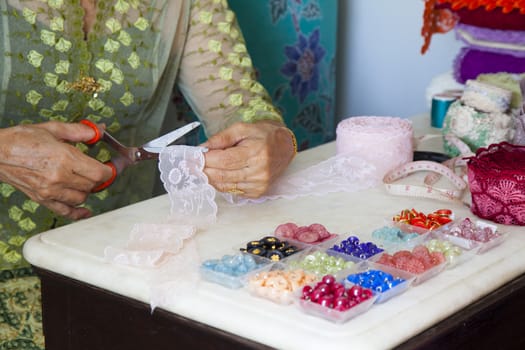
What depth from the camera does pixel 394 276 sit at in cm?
95

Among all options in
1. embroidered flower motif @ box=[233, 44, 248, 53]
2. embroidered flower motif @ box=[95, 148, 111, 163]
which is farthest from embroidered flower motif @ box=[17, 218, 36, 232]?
embroidered flower motif @ box=[233, 44, 248, 53]

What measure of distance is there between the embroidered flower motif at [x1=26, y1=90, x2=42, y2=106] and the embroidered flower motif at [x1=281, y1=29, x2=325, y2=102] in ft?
3.04

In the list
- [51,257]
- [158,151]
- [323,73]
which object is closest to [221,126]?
[158,151]

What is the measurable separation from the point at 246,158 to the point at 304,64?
3.39 feet

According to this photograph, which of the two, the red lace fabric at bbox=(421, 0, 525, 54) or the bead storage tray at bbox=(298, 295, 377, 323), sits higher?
the red lace fabric at bbox=(421, 0, 525, 54)

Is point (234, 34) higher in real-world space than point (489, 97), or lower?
higher

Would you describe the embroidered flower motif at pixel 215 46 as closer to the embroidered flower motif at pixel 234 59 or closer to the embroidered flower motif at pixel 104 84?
the embroidered flower motif at pixel 234 59

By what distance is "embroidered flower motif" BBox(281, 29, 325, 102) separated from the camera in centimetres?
Result: 221

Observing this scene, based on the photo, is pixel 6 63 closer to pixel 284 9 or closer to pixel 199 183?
pixel 199 183

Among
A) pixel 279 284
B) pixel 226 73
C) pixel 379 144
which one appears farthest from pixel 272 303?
pixel 226 73

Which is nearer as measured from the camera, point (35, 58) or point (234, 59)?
point (35, 58)

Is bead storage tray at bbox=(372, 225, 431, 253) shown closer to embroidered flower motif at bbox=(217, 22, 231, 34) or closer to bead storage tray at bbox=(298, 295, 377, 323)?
bead storage tray at bbox=(298, 295, 377, 323)

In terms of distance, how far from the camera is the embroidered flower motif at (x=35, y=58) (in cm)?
135

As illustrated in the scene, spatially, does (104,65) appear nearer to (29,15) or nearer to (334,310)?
(29,15)
